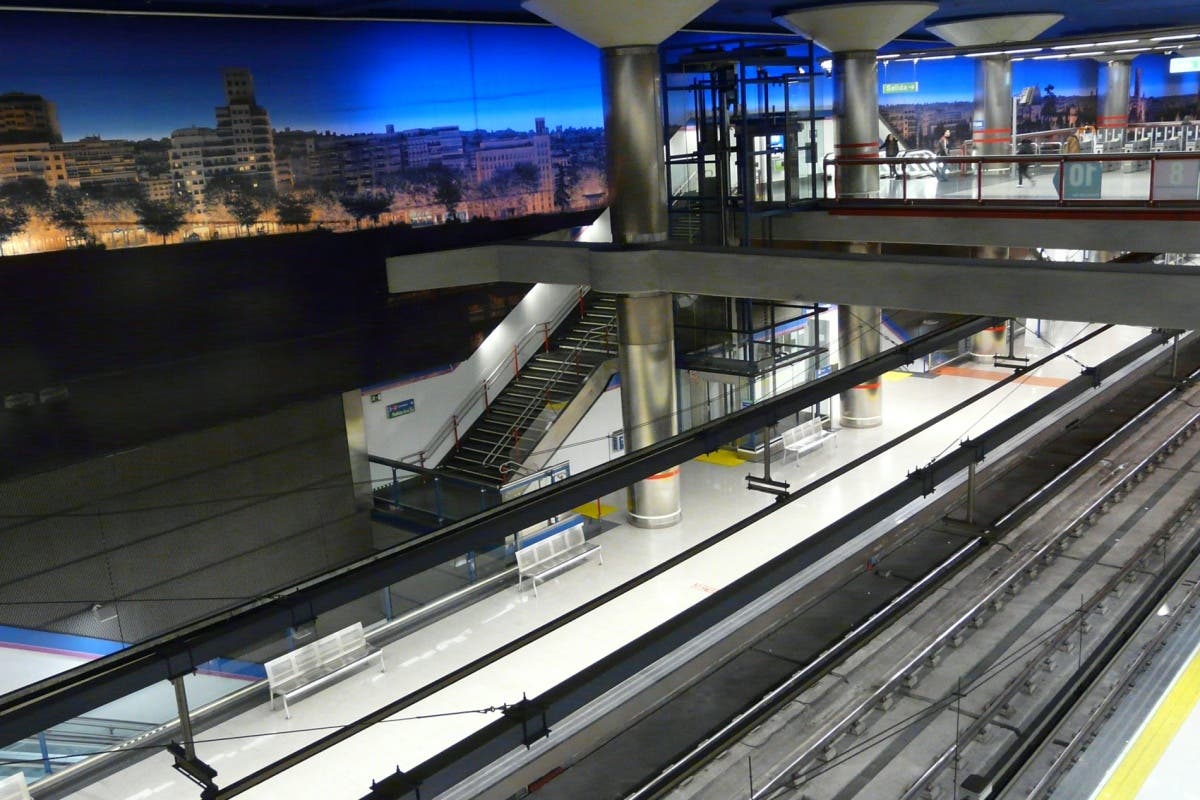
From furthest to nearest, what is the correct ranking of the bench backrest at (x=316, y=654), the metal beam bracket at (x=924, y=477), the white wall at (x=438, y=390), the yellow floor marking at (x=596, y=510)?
the yellow floor marking at (x=596, y=510) → the white wall at (x=438, y=390) → the bench backrest at (x=316, y=654) → the metal beam bracket at (x=924, y=477)

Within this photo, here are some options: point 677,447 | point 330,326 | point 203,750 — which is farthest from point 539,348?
point 677,447

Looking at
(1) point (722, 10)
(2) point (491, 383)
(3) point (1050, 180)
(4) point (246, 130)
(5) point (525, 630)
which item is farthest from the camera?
(1) point (722, 10)

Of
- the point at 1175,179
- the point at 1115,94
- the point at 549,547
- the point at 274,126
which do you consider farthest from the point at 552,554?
the point at 1115,94

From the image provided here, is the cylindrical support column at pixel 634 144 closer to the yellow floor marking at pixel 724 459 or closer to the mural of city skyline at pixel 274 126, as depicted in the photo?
the mural of city skyline at pixel 274 126

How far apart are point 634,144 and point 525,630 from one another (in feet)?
18.4

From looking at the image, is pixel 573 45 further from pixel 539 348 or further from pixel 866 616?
pixel 866 616

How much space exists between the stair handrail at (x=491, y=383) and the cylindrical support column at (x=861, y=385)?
3741mm

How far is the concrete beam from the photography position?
8859 mm

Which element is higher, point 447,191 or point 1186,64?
point 1186,64

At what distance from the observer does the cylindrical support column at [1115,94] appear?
2997 cm

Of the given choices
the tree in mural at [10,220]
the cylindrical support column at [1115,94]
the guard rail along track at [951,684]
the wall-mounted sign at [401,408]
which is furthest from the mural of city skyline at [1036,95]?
the tree in mural at [10,220]

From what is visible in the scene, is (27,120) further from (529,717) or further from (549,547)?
(529,717)

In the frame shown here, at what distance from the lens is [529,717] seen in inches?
169

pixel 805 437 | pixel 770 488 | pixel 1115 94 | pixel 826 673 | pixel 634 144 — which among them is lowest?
pixel 826 673
